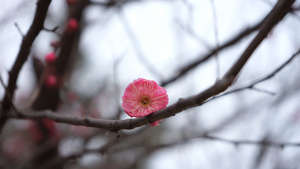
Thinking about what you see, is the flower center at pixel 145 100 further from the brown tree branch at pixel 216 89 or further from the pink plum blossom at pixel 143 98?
the brown tree branch at pixel 216 89

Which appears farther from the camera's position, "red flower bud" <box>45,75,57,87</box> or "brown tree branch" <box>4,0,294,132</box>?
"red flower bud" <box>45,75,57,87</box>

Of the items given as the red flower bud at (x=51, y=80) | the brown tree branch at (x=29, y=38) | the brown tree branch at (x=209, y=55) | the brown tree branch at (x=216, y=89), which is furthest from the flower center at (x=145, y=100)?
Answer: the red flower bud at (x=51, y=80)

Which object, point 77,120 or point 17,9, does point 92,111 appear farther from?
point 77,120

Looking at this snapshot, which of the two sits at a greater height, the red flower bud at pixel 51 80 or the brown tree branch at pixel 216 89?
the brown tree branch at pixel 216 89

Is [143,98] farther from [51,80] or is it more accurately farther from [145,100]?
[51,80]

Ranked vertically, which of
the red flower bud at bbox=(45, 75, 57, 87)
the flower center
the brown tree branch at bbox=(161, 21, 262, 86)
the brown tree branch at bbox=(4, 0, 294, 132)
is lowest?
the brown tree branch at bbox=(161, 21, 262, 86)

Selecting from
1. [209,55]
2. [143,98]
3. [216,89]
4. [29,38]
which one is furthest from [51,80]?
[216,89]

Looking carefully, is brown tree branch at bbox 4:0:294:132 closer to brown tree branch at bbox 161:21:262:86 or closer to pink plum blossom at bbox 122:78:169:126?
pink plum blossom at bbox 122:78:169:126

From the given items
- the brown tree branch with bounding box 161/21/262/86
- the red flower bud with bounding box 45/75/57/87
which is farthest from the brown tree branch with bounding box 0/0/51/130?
the brown tree branch with bounding box 161/21/262/86
